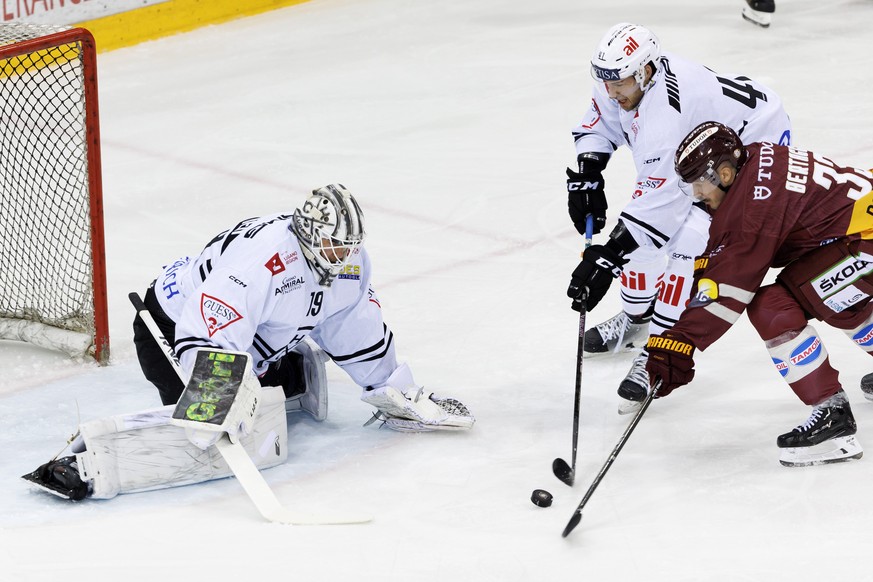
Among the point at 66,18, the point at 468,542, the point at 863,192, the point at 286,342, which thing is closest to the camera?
the point at 468,542

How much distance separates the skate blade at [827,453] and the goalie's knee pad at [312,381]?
4.12 feet

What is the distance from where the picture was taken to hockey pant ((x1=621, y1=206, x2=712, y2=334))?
3961 mm

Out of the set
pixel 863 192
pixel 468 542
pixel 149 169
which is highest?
pixel 863 192

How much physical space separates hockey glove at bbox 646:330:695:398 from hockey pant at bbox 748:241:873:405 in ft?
0.70

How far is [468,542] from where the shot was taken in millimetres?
3084

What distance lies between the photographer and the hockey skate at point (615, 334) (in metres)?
4.30

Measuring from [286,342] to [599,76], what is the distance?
1159 mm

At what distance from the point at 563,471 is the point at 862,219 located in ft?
3.16

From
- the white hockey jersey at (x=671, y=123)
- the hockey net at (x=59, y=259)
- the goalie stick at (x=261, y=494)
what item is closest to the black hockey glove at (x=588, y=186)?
the white hockey jersey at (x=671, y=123)

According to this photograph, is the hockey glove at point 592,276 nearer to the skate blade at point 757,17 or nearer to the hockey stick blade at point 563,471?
the hockey stick blade at point 563,471

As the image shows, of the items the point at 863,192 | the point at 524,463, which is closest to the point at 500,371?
the point at 524,463

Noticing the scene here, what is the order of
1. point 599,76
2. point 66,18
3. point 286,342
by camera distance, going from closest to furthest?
point 286,342
point 599,76
point 66,18

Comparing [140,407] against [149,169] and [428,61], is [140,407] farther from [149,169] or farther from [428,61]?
[428,61]

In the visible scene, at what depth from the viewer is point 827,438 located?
338 centimetres
